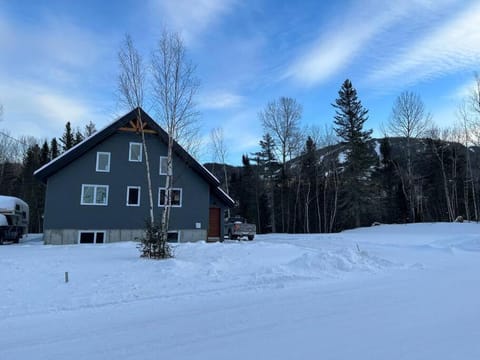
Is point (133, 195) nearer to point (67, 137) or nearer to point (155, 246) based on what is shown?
point (155, 246)

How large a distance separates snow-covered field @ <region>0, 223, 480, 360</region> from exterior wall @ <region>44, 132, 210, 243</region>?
8.08 meters

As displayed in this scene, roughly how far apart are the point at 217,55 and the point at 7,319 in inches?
506

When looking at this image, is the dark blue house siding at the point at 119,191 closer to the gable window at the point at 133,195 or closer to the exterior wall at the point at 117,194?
the exterior wall at the point at 117,194

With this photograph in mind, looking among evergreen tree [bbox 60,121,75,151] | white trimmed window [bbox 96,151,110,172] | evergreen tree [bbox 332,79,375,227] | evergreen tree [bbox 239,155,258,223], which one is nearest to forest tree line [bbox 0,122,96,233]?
evergreen tree [bbox 60,121,75,151]

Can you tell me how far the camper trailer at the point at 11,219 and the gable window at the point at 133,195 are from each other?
7360 mm

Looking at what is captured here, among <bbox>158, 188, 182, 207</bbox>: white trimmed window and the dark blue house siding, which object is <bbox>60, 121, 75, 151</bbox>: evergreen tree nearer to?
the dark blue house siding

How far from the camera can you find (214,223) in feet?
74.3

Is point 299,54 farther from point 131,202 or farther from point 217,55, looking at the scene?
point 131,202

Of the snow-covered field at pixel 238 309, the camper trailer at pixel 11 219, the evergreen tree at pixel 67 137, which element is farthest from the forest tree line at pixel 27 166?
the snow-covered field at pixel 238 309

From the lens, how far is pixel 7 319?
4953 millimetres

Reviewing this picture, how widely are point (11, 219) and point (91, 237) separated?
22.9 ft

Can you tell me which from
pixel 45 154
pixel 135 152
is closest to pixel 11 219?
pixel 135 152

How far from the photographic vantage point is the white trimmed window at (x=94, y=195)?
60.8ft

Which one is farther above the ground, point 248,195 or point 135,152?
point 135,152
